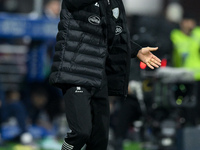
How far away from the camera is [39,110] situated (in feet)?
36.9

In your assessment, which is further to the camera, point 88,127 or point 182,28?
point 182,28

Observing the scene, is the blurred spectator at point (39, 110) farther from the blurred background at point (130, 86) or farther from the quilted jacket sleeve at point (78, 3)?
the quilted jacket sleeve at point (78, 3)

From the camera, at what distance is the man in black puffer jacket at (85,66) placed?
216 inches

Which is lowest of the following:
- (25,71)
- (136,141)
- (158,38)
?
(136,141)

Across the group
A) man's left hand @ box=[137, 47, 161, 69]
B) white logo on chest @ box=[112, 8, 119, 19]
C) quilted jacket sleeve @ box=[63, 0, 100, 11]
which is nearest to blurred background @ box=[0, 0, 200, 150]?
man's left hand @ box=[137, 47, 161, 69]

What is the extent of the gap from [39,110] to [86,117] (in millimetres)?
5808

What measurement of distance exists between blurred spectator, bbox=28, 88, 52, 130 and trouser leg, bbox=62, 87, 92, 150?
5659 millimetres

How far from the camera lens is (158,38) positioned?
9.63 m

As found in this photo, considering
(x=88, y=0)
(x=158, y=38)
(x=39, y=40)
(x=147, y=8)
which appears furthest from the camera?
(x=147, y=8)

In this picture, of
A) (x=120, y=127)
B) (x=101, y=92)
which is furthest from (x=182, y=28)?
(x=101, y=92)

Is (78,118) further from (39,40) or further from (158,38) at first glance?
(39,40)

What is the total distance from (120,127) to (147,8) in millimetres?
3195

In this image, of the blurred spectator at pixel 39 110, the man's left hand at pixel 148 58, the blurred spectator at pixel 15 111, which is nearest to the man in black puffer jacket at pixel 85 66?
the man's left hand at pixel 148 58

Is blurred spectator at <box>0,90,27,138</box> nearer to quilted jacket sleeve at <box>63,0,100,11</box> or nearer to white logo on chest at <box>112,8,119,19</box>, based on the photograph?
white logo on chest at <box>112,8,119,19</box>
